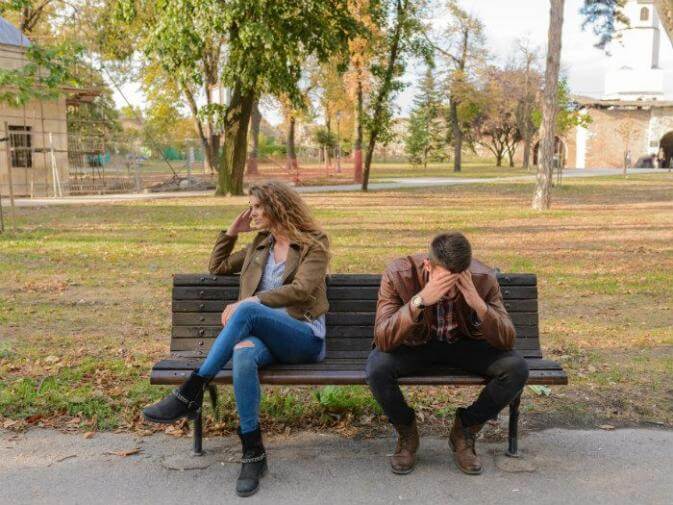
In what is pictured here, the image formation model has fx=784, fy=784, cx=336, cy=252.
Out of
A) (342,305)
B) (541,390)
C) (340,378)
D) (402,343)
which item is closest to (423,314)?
(402,343)

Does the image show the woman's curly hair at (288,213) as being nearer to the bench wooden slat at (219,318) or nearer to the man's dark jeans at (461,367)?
the bench wooden slat at (219,318)

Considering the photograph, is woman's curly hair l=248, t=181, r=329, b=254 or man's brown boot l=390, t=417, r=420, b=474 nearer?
man's brown boot l=390, t=417, r=420, b=474

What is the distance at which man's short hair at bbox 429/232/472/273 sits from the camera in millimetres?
3600

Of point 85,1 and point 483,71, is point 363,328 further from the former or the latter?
point 483,71

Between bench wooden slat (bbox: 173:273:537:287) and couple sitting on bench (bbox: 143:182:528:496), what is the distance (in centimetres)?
36

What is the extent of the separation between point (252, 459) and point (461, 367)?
1.14 m

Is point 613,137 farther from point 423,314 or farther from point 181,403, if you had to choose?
point 181,403

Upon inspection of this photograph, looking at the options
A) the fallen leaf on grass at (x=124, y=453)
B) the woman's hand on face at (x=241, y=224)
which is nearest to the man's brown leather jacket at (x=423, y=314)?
the woman's hand on face at (x=241, y=224)

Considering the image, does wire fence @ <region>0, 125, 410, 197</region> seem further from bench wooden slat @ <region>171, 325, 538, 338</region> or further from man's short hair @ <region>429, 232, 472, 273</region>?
man's short hair @ <region>429, 232, 472, 273</region>

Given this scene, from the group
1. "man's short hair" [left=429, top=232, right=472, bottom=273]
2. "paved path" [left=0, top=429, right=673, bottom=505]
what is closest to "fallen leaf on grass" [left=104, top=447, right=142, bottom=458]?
"paved path" [left=0, top=429, right=673, bottom=505]

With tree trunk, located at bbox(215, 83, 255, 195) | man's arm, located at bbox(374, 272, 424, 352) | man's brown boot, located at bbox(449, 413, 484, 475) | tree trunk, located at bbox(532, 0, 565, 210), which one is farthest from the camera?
tree trunk, located at bbox(215, 83, 255, 195)

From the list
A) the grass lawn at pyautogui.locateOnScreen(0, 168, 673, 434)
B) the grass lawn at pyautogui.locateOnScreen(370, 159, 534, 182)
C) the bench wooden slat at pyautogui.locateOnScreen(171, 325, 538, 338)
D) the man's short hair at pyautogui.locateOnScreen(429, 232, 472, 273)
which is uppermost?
the man's short hair at pyautogui.locateOnScreen(429, 232, 472, 273)

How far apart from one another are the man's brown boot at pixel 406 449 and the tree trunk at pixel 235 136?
19800mm

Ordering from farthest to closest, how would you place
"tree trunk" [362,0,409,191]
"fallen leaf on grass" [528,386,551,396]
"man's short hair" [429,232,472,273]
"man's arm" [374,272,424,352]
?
"tree trunk" [362,0,409,191], "fallen leaf on grass" [528,386,551,396], "man's arm" [374,272,424,352], "man's short hair" [429,232,472,273]
